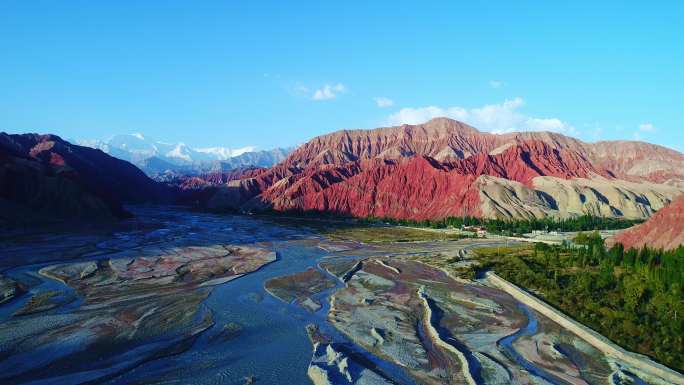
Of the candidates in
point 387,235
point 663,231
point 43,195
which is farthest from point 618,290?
point 43,195

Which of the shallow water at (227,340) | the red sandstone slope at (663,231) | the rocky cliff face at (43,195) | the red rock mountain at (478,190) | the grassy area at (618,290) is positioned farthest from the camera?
the red rock mountain at (478,190)

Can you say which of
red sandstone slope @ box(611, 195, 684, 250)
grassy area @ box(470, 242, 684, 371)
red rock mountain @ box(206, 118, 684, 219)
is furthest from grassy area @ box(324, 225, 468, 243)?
red sandstone slope @ box(611, 195, 684, 250)

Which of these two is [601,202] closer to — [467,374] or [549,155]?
[549,155]

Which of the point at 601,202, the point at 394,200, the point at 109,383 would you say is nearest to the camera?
the point at 109,383

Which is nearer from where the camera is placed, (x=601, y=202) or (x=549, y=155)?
(x=601, y=202)

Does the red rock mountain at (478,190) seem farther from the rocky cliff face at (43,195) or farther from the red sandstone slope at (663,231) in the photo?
the rocky cliff face at (43,195)

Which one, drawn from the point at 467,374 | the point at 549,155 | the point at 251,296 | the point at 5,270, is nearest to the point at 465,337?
the point at 467,374

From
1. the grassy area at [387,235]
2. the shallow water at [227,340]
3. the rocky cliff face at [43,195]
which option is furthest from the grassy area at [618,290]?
the rocky cliff face at [43,195]

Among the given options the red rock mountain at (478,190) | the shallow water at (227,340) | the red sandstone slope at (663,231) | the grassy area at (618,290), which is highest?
the red rock mountain at (478,190)
